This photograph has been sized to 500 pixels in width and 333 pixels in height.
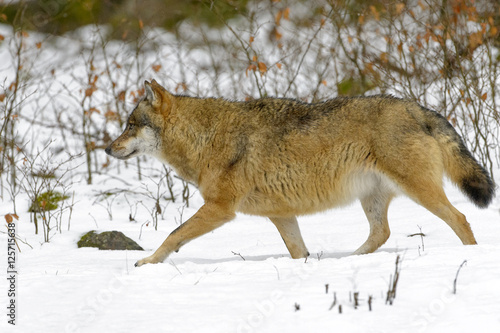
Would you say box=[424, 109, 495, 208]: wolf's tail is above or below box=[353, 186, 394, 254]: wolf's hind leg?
above

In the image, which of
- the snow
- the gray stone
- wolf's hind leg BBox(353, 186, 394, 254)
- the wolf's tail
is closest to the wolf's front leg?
the snow

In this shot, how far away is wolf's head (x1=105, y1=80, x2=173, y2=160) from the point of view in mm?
6094

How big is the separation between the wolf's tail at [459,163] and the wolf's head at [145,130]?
2491mm

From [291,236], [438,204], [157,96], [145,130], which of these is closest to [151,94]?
[157,96]

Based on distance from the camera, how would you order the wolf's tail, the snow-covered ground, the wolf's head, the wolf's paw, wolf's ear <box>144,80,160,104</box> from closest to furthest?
the snow-covered ground < the wolf's paw < the wolf's tail < wolf's ear <box>144,80,160,104</box> < the wolf's head

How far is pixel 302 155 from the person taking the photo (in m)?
5.70

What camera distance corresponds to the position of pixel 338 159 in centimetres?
562

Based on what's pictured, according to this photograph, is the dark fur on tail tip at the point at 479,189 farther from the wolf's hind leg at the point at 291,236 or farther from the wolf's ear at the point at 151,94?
the wolf's ear at the point at 151,94

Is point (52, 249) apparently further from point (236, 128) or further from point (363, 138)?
point (363, 138)

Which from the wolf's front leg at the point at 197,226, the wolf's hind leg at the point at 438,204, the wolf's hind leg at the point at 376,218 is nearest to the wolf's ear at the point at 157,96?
the wolf's front leg at the point at 197,226

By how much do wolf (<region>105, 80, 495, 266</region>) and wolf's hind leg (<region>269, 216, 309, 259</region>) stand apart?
14mm

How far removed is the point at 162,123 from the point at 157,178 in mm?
A: 4147

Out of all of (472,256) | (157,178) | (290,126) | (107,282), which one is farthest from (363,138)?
(157,178)

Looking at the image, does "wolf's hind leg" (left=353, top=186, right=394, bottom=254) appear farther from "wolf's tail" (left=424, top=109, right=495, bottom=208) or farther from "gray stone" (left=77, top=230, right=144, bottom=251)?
"gray stone" (left=77, top=230, right=144, bottom=251)
